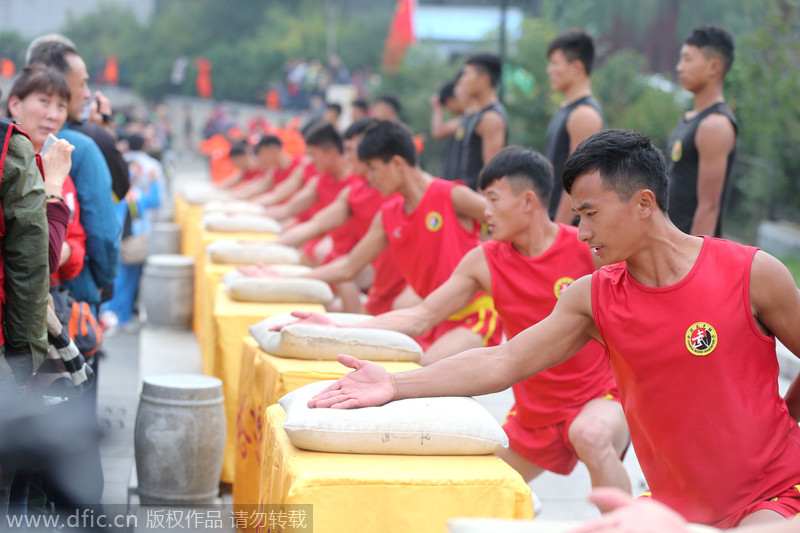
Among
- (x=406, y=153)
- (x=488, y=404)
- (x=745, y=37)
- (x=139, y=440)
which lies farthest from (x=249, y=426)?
(x=745, y=37)

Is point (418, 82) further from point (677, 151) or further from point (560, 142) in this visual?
point (677, 151)

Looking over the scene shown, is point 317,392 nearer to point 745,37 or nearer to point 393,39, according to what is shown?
point 745,37

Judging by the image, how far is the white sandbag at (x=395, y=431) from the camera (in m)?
2.73

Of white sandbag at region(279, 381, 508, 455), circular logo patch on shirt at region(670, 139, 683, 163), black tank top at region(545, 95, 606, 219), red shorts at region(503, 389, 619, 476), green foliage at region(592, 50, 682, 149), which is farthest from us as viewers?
green foliage at region(592, 50, 682, 149)

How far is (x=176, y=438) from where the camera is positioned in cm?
434

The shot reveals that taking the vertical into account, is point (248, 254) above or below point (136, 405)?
above

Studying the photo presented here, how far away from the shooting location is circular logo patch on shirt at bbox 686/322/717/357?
255cm

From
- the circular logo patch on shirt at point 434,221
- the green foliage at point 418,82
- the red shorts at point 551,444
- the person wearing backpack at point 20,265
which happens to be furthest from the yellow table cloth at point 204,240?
the green foliage at point 418,82

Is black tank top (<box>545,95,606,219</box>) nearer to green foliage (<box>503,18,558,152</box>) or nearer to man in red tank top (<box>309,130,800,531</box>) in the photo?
man in red tank top (<box>309,130,800,531</box>)

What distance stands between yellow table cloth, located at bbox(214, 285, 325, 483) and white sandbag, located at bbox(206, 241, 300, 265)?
46.2 inches

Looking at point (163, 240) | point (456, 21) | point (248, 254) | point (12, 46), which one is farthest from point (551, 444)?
point (12, 46)

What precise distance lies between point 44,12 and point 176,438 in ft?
184

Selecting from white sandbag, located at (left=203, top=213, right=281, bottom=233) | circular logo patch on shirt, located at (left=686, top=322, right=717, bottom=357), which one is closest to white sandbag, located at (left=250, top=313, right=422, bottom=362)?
circular logo patch on shirt, located at (left=686, top=322, right=717, bottom=357)

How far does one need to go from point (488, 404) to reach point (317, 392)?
3432mm
